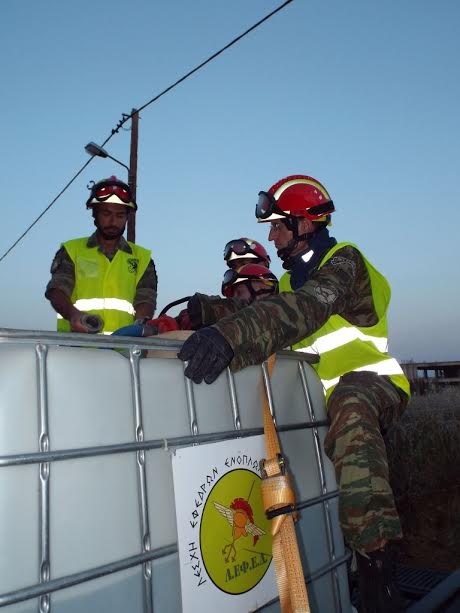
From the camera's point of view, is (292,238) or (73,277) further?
(73,277)

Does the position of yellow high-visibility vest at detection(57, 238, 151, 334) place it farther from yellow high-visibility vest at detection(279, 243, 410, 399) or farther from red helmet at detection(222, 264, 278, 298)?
yellow high-visibility vest at detection(279, 243, 410, 399)

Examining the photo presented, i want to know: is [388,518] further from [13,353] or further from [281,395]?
[13,353]

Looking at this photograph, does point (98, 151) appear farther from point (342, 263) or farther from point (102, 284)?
point (342, 263)

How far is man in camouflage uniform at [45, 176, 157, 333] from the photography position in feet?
13.4

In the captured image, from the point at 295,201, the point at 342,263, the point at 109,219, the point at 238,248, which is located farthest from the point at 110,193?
the point at 342,263

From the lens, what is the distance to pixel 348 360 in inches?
102

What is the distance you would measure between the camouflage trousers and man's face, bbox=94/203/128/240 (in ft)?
8.49

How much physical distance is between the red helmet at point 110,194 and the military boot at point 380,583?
3141 mm

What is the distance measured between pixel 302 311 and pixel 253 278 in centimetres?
260

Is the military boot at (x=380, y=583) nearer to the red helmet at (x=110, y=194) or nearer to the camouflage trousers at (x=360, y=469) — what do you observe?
the camouflage trousers at (x=360, y=469)

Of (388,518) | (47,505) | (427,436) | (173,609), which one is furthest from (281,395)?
(427,436)

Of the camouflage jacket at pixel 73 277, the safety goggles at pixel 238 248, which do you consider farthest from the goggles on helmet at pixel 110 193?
the safety goggles at pixel 238 248

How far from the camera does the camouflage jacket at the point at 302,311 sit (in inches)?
75.5

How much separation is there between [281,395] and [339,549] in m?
0.76
